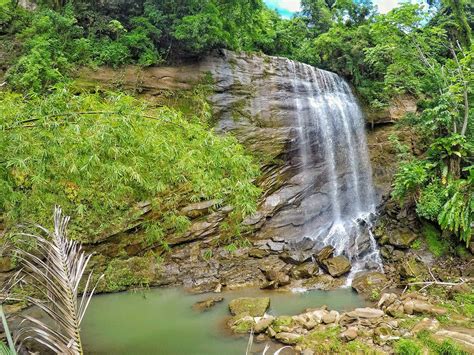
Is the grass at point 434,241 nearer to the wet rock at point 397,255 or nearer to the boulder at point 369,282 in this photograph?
the wet rock at point 397,255

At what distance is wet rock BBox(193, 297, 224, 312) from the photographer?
917 centimetres

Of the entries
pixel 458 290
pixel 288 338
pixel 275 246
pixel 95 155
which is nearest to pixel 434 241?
pixel 458 290

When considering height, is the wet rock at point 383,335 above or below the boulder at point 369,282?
above

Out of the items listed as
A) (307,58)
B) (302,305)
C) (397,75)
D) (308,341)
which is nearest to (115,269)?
(302,305)

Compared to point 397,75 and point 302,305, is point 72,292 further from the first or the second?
point 397,75

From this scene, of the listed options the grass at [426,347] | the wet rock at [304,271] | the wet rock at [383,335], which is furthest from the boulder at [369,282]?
the grass at [426,347]

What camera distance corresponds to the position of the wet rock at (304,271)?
1111 cm

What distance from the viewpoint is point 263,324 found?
771cm

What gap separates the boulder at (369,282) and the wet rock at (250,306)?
2889 millimetres

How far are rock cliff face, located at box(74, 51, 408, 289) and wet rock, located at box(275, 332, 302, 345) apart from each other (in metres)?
3.87

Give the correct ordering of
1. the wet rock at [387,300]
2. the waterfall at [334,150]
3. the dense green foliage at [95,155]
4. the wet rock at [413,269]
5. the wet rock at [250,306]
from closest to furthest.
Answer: the dense green foliage at [95,155]
the wet rock at [250,306]
the wet rock at [387,300]
the wet rock at [413,269]
the waterfall at [334,150]

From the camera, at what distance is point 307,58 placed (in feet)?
61.1

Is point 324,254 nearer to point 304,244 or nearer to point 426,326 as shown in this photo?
point 304,244

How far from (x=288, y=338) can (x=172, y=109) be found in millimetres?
4919
